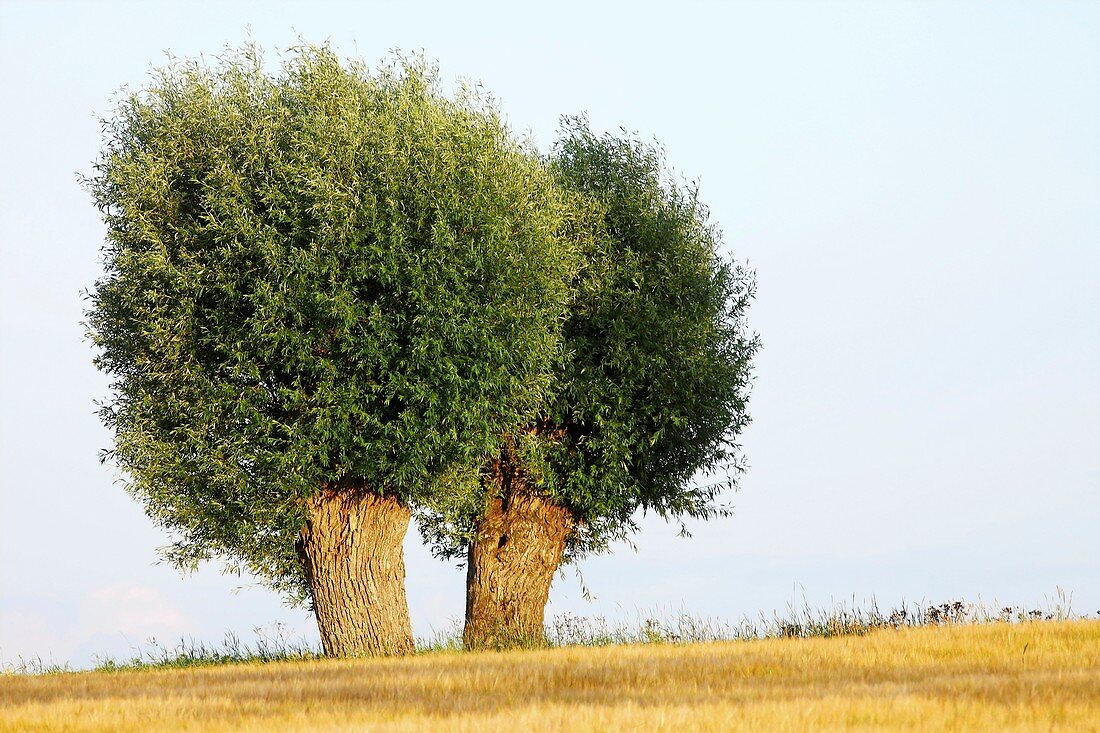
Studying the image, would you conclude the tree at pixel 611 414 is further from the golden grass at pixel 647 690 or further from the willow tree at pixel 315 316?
the golden grass at pixel 647 690

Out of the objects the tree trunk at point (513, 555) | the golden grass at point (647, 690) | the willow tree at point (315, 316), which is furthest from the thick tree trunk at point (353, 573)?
the tree trunk at point (513, 555)

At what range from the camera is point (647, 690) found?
53.2 feet

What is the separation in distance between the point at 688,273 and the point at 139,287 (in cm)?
1447

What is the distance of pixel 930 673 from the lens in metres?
18.1

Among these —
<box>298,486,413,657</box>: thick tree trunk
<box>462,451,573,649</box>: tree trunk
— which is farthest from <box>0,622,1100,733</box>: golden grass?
<box>462,451,573,649</box>: tree trunk

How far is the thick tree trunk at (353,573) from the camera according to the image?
1047 inches

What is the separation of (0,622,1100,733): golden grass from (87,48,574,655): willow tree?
4.22 meters

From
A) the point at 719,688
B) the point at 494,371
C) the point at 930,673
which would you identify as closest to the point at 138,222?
the point at 494,371

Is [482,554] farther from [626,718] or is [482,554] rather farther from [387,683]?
[626,718]

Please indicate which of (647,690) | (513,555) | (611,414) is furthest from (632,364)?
(647,690)

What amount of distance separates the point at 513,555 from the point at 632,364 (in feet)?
20.2

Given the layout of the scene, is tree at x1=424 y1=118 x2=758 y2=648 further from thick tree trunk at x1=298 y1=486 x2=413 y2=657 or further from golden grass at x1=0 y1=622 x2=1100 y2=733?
golden grass at x1=0 y1=622 x2=1100 y2=733

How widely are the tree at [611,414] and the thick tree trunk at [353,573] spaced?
2.45 m

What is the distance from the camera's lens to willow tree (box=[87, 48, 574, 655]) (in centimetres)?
2500
